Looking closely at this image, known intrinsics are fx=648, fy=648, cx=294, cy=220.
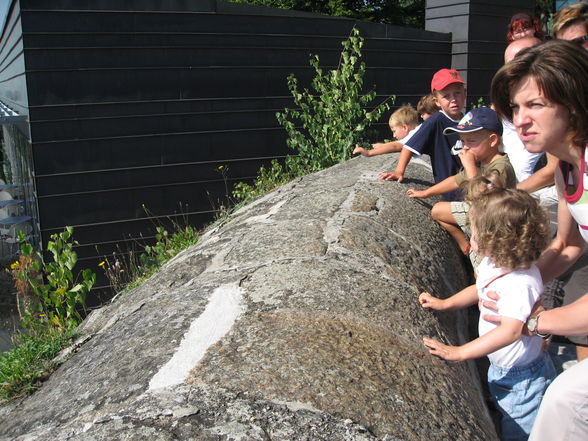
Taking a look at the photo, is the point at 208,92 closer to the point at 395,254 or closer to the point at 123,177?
the point at 123,177

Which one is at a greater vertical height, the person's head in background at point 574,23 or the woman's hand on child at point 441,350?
the person's head in background at point 574,23

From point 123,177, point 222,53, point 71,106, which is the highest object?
point 222,53

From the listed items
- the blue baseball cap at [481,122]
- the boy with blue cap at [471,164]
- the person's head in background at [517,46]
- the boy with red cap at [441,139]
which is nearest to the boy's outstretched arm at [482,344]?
the boy with blue cap at [471,164]

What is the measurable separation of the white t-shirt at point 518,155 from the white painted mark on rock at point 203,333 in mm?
2016

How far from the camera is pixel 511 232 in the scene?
2355mm

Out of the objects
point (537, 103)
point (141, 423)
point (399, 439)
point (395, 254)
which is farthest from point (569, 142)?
point (141, 423)

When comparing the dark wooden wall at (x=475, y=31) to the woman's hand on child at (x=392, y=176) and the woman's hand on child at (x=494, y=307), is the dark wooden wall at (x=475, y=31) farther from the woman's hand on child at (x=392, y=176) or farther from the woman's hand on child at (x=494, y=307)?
the woman's hand on child at (x=494, y=307)

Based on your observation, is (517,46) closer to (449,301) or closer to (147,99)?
(449,301)

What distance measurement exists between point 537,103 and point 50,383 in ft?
6.37

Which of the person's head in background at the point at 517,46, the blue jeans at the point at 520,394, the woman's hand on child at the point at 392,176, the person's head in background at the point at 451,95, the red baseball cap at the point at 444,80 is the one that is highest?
the person's head in background at the point at 517,46

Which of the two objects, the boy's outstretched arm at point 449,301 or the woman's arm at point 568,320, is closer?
the woman's arm at point 568,320

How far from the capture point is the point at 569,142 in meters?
2.03

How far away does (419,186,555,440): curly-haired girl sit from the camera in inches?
91.4

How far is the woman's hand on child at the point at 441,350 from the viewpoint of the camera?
200 cm
